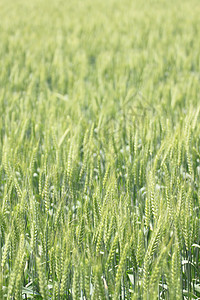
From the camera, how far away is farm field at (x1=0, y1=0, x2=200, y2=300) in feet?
3.16

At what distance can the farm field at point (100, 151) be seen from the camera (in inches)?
38.0

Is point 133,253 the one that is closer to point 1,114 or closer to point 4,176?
point 4,176

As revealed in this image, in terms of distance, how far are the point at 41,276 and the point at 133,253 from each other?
28 cm

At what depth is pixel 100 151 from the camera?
180 cm

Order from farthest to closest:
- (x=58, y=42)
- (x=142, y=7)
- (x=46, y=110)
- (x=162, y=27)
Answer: (x=142, y=7) < (x=162, y=27) < (x=58, y=42) < (x=46, y=110)

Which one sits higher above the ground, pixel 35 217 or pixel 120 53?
pixel 120 53

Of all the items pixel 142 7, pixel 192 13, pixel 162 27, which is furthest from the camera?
pixel 142 7

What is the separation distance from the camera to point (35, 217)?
3.50 ft

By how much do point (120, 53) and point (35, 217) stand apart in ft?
11.5

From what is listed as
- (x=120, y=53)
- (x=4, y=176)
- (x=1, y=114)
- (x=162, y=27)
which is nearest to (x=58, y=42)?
(x=120, y=53)

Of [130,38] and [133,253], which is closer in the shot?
[133,253]

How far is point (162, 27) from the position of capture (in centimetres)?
562

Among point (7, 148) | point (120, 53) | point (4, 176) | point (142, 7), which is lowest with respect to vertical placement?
point (4, 176)

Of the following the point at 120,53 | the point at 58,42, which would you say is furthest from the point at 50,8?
the point at 120,53
